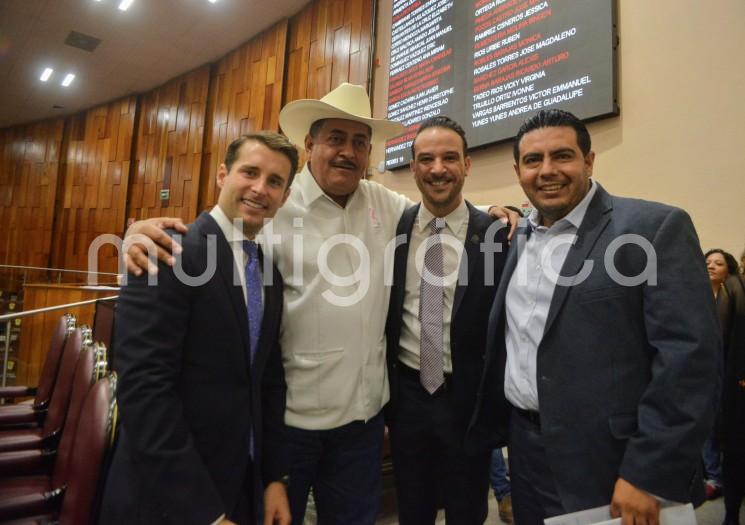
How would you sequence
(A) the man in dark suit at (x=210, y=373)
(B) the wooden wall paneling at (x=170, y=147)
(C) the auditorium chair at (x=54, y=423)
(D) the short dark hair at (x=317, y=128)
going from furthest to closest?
(B) the wooden wall paneling at (x=170, y=147) < (C) the auditorium chair at (x=54, y=423) < (D) the short dark hair at (x=317, y=128) < (A) the man in dark suit at (x=210, y=373)

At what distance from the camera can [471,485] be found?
1.55 m

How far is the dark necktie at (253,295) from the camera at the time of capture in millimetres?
1269

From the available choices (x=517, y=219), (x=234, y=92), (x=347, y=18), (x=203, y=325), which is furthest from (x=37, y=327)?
(x=517, y=219)

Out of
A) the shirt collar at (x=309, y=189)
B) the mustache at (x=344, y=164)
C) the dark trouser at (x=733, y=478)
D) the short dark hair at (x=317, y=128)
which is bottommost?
the dark trouser at (x=733, y=478)

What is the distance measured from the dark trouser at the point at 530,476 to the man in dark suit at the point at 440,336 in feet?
0.48

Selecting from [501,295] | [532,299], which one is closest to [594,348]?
[532,299]

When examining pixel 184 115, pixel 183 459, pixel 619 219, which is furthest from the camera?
pixel 184 115

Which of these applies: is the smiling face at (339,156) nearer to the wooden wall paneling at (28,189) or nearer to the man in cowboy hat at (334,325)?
the man in cowboy hat at (334,325)

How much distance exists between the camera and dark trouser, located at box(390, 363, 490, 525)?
1.54 meters

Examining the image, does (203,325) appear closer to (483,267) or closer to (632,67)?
(483,267)

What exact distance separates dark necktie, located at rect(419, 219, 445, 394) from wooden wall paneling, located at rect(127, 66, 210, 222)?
19.8 ft

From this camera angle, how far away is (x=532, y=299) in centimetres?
137

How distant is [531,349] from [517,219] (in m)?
0.56

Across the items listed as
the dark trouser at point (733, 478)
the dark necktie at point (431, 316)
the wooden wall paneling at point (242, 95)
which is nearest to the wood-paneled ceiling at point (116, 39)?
the wooden wall paneling at point (242, 95)
